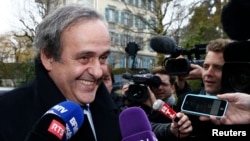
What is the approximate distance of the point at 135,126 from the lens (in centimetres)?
164

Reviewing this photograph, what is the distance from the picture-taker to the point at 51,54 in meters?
1.69

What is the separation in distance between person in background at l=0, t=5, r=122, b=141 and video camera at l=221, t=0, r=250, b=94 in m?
0.48

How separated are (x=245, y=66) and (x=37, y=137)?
0.78m

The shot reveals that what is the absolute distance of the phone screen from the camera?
1.54 meters

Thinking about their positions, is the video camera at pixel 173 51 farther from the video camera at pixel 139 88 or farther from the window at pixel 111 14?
the window at pixel 111 14

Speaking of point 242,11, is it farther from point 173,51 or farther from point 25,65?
point 25,65

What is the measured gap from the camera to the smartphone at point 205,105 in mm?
1536

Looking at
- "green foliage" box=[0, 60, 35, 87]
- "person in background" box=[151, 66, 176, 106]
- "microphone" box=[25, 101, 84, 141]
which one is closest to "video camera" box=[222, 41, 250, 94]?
"microphone" box=[25, 101, 84, 141]

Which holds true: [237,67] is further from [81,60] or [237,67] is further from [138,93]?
[138,93]

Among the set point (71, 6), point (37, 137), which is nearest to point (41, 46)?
point (71, 6)

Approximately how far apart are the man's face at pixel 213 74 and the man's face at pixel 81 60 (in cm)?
86

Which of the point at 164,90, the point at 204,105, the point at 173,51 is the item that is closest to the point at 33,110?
the point at 204,105

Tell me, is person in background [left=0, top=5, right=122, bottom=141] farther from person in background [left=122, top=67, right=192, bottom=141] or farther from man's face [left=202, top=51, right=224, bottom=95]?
man's face [left=202, top=51, right=224, bottom=95]

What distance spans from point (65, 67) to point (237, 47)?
663mm
